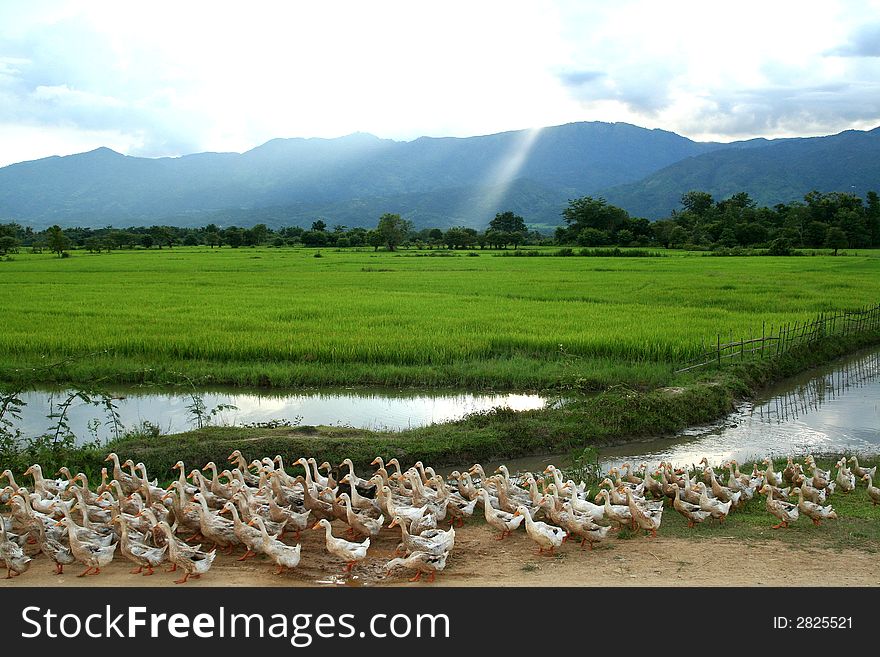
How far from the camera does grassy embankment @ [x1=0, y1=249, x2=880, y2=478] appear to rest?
12.8 metres

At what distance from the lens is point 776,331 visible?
22016 mm

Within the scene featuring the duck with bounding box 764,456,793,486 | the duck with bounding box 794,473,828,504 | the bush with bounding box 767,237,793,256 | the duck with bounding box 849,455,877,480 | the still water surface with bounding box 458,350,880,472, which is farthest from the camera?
the bush with bounding box 767,237,793,256

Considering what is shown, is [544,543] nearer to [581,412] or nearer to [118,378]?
[581,412]

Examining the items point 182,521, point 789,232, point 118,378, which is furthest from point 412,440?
point 789,232

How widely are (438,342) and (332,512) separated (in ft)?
39.1

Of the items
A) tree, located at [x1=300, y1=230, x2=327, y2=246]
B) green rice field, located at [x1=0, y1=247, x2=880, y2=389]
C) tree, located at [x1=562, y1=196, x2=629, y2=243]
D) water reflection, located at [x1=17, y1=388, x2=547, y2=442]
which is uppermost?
tree, located at [x1=562, y1=196, x2=629, y2=243]

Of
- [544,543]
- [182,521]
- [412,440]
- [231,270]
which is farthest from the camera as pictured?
[231,270]

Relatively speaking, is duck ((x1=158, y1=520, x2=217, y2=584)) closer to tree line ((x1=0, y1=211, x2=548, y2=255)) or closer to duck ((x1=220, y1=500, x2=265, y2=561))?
duck ((x1=220, y1=500, x2=265, y2=561))

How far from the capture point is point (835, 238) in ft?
230

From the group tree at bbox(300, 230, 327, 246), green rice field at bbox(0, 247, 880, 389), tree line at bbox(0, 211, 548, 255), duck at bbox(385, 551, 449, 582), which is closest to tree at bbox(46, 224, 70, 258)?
tree line at bbox(0, 211, 548, 255)

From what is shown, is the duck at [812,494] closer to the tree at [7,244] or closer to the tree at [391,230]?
the tree at [391,230]

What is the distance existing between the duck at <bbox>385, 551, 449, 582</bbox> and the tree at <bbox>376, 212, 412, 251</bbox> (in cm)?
7853
